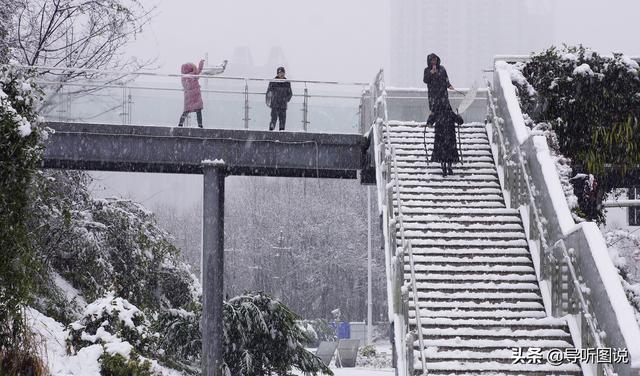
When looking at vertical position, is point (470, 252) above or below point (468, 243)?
below

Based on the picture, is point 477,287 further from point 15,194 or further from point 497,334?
point 15,194

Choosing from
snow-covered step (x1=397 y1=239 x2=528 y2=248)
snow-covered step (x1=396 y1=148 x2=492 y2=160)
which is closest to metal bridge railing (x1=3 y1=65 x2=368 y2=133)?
snow-covered step (x1=396 y1=148 x2=492 y2=160)

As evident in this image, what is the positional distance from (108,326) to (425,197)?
500 cm

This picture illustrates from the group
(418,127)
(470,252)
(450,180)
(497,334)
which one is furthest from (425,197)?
(497,334)

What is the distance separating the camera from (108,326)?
14.3 metres

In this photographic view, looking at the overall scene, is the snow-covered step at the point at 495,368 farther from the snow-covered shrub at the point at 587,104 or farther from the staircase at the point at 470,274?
the snow-covered shrub at the point at 587,104

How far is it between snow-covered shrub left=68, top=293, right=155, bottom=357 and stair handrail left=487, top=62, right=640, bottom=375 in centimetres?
562

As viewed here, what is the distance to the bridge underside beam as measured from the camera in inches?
741

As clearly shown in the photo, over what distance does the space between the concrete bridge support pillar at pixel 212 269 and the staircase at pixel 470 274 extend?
363cm

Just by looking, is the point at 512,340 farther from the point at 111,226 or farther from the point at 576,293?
the point at 111,226

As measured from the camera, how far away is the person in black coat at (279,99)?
19.4 meters

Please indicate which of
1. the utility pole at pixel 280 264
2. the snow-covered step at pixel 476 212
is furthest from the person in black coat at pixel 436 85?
the utility pole at pixel 280 264

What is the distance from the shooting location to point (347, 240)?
6016cm

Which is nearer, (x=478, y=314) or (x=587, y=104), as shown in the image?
(x=478, y=314)
